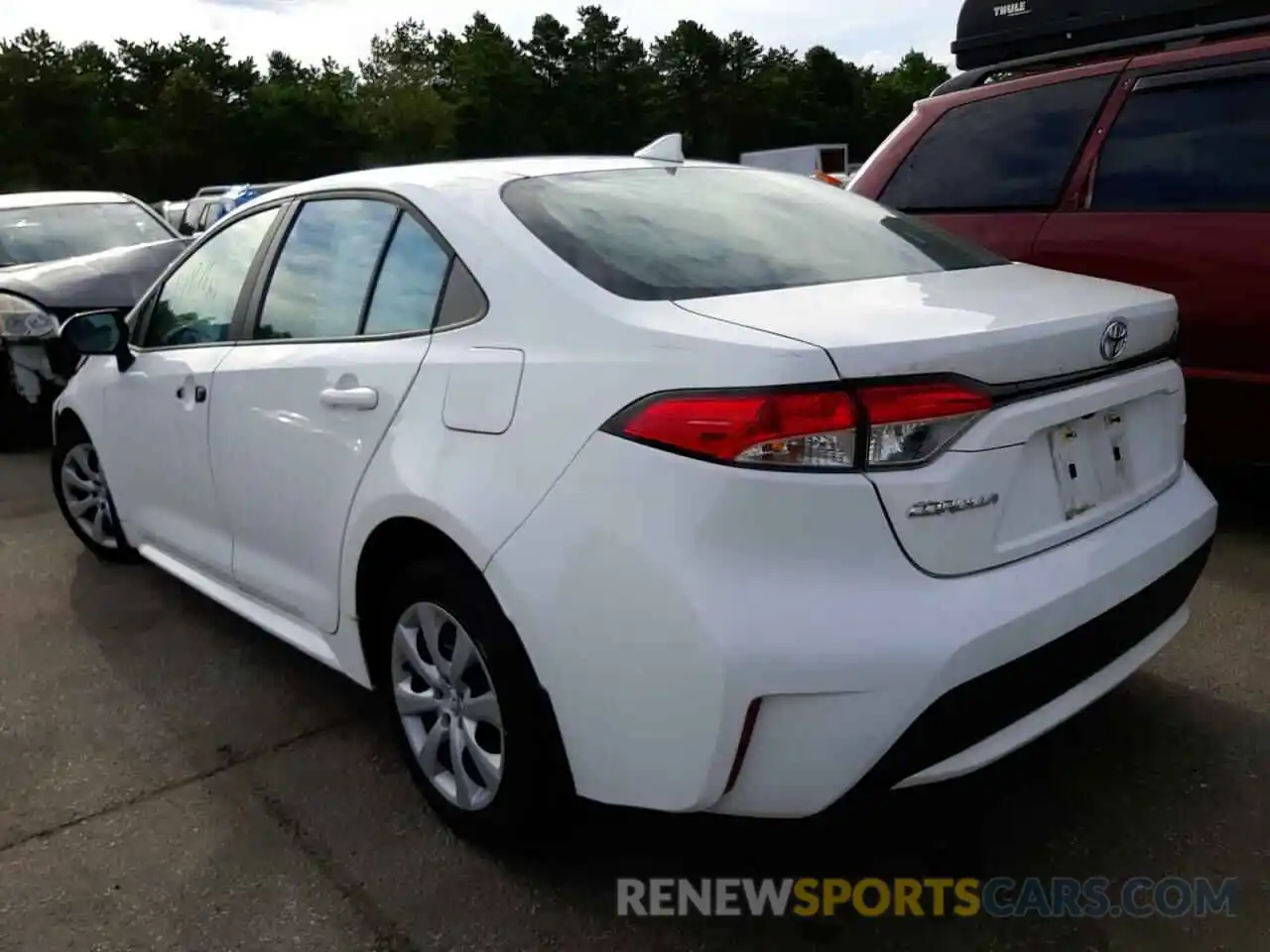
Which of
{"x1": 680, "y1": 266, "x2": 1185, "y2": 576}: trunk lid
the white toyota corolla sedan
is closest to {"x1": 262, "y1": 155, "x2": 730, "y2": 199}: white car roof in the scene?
the white toyota corolla sedan

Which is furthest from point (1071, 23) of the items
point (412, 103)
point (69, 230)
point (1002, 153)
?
point (412, 103)

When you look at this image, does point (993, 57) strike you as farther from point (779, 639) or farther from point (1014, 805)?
point (779, 639)

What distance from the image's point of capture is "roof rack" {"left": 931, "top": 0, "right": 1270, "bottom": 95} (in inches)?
175

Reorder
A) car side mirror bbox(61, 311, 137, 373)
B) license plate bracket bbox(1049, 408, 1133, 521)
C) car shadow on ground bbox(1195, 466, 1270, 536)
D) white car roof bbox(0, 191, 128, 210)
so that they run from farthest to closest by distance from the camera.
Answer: white car roof bbox(0, 191, 128, 210)
car shadow on ground bbox(1195, 466, 1270, 536)
car side mirror bbox(61, 311, 137, 373)
license plate bracket bbox(1049, 408, 1133, 521)

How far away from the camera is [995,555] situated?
2.05 metres

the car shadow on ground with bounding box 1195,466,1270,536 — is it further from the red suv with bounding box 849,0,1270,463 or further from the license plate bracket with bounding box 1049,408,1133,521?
the license plate bracket with bounding box 1049,408,1133,521

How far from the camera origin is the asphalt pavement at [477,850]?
90.4 inches

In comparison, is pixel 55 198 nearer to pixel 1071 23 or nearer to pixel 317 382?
pixel 317 382

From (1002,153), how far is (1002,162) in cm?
4

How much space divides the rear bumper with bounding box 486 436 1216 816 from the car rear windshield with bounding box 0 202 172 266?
6.79 metres

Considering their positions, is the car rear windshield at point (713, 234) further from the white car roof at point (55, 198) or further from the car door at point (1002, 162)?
the white car roof at point (55, 198)

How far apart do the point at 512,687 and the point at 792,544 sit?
684mm

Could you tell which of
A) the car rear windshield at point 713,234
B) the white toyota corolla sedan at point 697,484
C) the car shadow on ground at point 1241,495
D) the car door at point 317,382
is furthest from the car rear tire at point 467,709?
the car shadow on ground at point 1241,495

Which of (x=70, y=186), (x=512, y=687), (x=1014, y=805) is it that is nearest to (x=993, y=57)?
(x=1014, y=805)
